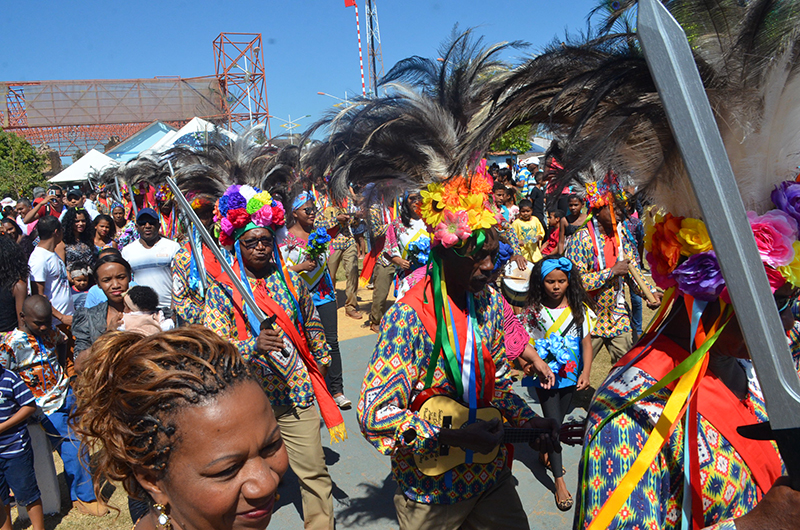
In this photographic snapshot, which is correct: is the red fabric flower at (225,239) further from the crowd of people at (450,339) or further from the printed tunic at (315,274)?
the printed tunic at (315,274)

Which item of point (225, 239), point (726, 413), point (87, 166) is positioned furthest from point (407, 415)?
point (87, 166)

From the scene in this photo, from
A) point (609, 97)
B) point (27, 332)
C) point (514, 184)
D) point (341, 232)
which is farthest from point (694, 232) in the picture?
point (514, 184)

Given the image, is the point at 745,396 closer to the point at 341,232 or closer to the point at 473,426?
the point at 473,426

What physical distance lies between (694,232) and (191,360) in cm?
140

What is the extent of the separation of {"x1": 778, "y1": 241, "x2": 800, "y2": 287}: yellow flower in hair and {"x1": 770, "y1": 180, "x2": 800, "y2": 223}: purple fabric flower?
85 mm

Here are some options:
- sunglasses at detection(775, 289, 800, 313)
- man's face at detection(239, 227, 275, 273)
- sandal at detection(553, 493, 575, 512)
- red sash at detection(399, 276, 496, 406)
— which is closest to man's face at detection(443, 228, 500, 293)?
red sash at detection(399, 276, 496, 406)

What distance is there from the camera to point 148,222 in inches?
225

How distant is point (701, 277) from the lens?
1.48m

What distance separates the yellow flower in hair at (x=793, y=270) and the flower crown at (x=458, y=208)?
1.27m

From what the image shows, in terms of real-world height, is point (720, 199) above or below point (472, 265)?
above

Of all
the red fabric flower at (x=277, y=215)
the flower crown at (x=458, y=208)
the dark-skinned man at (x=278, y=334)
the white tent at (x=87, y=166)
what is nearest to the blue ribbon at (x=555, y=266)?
the flower crown at (x=458, y=208)

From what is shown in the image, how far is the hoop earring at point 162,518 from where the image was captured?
1.36 meters

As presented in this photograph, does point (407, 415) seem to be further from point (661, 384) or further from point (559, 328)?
point (559, 328)

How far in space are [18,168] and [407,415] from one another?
113 feet
